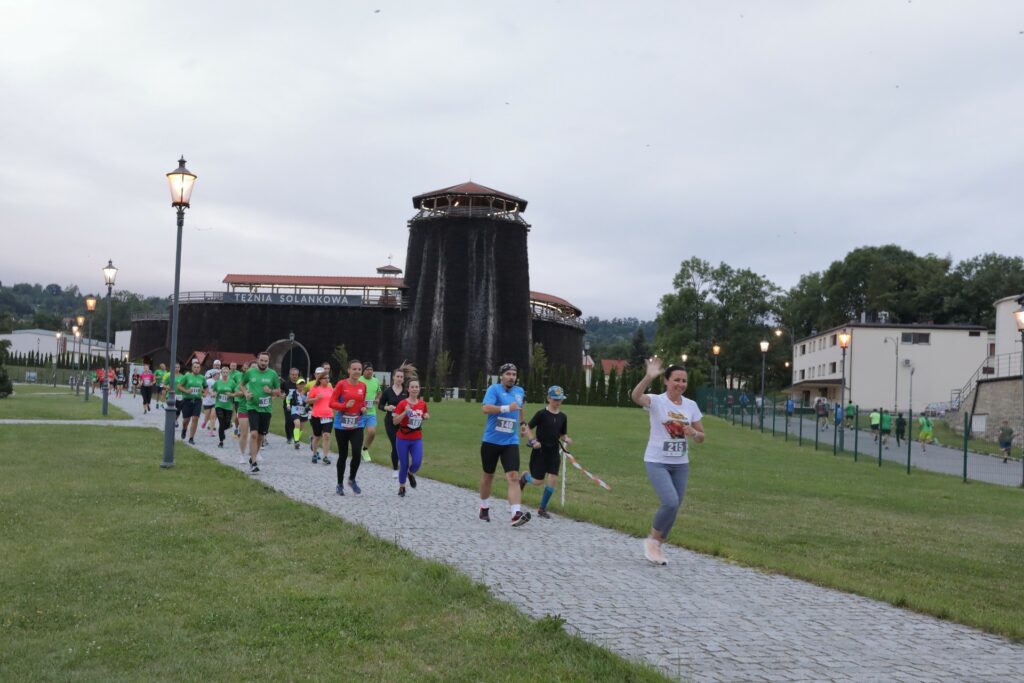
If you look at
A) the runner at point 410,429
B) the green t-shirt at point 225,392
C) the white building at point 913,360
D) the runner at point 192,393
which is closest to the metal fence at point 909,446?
the runner at point 410,429

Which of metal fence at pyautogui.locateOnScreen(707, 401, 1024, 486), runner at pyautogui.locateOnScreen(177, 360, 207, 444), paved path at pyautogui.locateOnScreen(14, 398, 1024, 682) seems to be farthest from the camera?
metal fence at pyautogui.locateOnScreen(707, 401, 1024, 486)

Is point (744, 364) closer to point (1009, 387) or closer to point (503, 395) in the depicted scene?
point (1009, 387)

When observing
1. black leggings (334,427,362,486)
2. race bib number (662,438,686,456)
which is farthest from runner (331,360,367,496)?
race bib number (662,438,686,456)

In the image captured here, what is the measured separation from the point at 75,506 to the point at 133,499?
901mm

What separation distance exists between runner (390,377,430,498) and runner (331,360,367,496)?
22.4 inches

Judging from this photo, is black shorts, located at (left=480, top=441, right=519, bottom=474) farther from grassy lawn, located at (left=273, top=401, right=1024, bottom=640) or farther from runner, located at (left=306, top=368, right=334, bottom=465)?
runner, located at (left=306, top=368, right=334, bottom=465)

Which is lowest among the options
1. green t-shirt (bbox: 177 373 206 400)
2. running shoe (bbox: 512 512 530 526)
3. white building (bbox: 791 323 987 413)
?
running shoe (bbox: 512 512 530 526)

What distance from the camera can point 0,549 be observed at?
27.6 feet

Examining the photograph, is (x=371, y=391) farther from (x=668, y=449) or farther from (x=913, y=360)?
(x=913, y=360)

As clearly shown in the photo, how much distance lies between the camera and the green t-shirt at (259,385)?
1641 centimetres

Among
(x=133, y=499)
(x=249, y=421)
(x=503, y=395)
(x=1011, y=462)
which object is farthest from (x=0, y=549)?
(x=1011, y=462)

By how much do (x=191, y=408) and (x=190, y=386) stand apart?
629 millimetres

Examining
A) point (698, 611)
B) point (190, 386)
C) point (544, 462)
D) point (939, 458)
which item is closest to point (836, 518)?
point (544, 462)

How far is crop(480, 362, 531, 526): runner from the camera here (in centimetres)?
1111
